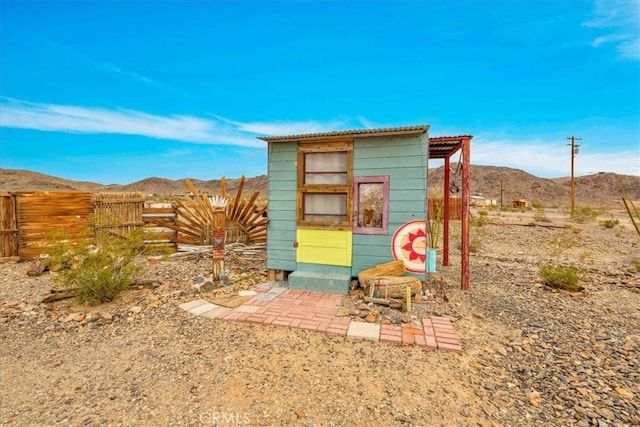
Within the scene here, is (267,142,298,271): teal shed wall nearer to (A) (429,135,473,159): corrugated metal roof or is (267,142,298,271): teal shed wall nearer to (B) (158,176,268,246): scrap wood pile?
(A) (429,135,473,159): corrugated metal roof

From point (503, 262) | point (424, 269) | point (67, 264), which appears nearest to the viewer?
point (67, 264)

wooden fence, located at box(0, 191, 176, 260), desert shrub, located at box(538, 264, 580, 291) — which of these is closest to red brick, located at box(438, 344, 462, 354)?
desert shrub, located at box(538, 264, 580, 291)

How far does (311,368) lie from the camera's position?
297 centimetres

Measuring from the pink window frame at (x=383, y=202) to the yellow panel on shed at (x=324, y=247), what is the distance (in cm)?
25

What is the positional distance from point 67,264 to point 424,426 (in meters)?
5.25

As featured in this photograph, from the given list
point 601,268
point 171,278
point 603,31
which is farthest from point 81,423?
point 603,31

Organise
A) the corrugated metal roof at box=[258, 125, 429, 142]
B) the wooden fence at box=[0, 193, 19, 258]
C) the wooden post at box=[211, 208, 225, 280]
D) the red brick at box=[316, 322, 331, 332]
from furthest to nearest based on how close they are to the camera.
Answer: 1. the wooden fence at box=[0, 193, 19, 258]
2. the wooden post at box=[211, 208, 225, 280]
3. the corrugated metal roof at box=[258, 125, 429, 142]
4. the red brick at box=[316, 322, 331, 332]

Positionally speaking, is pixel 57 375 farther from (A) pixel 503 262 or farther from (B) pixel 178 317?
(A) pixel 503 262

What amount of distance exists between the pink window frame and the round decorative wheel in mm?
257

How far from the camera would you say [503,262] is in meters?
7.71

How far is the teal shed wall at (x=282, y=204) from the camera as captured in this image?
5723 mm

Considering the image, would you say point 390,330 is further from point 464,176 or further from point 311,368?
point 464,176

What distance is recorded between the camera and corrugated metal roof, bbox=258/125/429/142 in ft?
15.9

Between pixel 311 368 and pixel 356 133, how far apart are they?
3.72 meters
